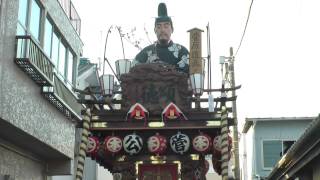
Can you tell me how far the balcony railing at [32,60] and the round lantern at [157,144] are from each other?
4.14 m

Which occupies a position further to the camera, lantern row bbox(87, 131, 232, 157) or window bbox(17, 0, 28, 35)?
window bbox(17, 0, 28, 35)

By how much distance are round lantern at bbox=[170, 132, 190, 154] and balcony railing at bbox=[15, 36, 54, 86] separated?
455 centimetres

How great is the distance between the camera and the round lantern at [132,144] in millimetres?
12570

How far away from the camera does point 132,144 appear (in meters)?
12.6

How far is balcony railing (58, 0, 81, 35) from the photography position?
66.7 feet

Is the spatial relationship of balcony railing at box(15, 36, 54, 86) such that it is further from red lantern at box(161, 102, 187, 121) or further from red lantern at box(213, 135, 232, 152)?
red lantern at box(213, 135, 232, 152)

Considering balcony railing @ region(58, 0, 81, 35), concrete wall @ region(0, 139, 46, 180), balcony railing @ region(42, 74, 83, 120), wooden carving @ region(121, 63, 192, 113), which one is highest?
balcony railing @ region(58, 0, 81, 35)

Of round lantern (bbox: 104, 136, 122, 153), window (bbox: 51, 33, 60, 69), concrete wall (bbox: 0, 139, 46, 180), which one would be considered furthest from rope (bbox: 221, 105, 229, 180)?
window (bbox: 51, 33, 60, 69)

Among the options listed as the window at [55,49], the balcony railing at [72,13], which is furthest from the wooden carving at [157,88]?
the balcony railing at [72,13]

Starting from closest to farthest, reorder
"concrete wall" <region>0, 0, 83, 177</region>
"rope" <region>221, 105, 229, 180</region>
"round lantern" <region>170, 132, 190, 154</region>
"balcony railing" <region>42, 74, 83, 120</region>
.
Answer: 1. "rope" <region>221, 105, 229, 180</region>
2. "round lantern" <region>170, 132, 190, 154</region>
3. "concrete wall" <region>0, 0, 83, 177</region>
4. "balcony railing" <region>42, 74, 83, 120</region>

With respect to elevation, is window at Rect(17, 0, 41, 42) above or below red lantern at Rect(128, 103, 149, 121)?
above

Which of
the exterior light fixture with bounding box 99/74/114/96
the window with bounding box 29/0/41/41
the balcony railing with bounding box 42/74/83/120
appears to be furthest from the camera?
the balcony railing with bounding box 42/74/83/120

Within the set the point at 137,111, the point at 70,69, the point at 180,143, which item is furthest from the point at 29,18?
the point at 180,143

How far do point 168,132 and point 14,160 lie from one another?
6429 millimetres
